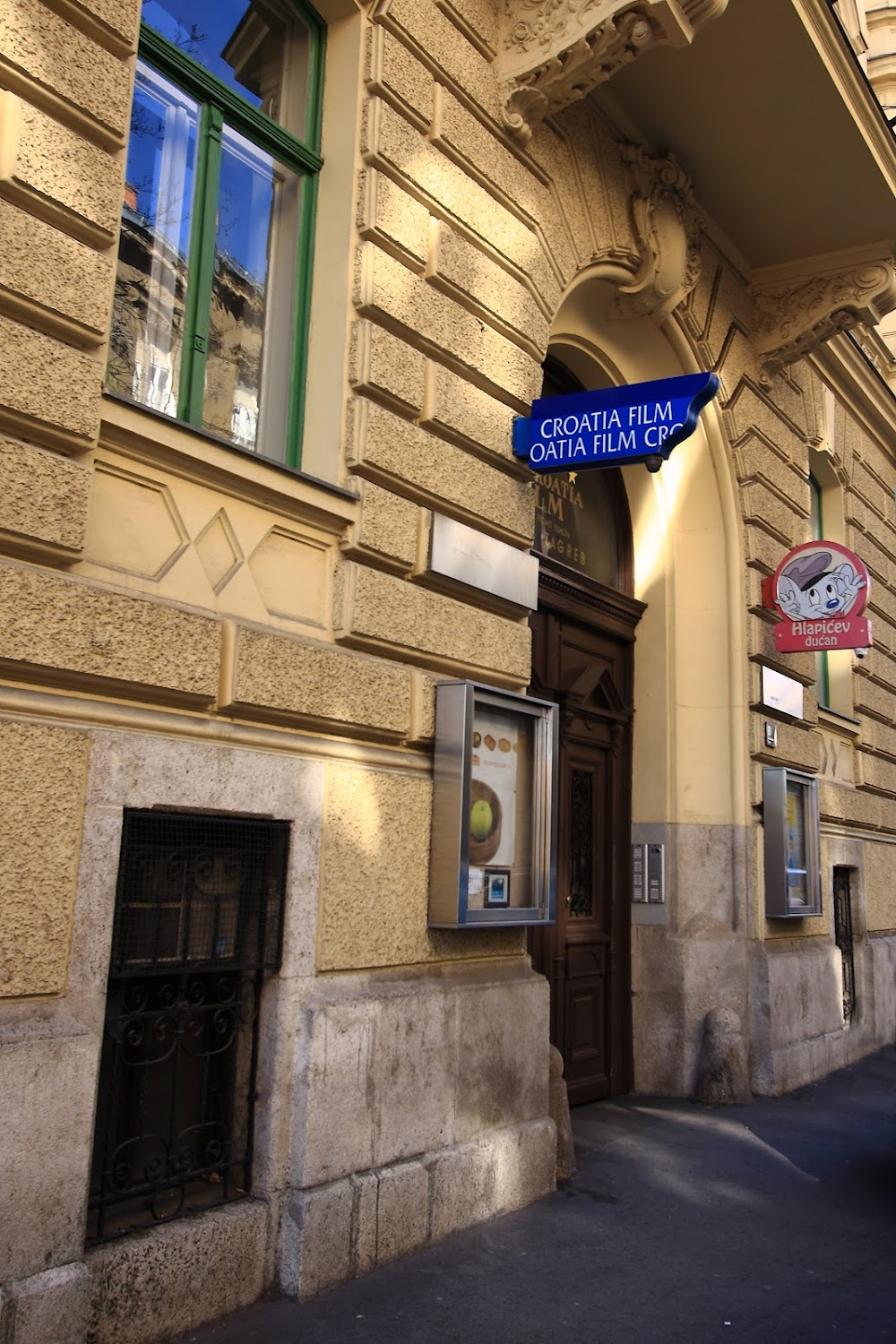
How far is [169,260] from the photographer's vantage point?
4.74m

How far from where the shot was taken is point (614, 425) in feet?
19.0

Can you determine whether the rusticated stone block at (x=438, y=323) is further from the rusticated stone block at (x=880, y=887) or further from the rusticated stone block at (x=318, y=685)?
the rusticated stone block at (x=880, y=887)

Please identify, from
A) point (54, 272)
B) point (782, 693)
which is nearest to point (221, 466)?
point (54, 272)

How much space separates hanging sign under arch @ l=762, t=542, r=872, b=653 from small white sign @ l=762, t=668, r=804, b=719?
25 cm

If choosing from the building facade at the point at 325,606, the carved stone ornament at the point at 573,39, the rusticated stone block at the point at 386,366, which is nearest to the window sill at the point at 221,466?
the building facade at the point at 325,606

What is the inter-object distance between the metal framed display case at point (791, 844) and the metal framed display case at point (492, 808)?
3282mm

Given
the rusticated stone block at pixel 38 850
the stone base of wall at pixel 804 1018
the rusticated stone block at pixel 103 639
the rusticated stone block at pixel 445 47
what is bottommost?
the stone base of wall at pixel 804 1018

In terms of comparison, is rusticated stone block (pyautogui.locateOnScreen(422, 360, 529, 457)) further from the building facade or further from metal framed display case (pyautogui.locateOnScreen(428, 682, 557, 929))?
metal framed display case (pyautogui.locateOnScreen(428, 682, 557, 929))

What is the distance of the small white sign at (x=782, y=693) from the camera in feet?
29.3

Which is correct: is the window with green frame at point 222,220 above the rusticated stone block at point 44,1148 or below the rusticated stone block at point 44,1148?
above

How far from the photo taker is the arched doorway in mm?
7598

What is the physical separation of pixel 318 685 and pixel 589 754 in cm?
382

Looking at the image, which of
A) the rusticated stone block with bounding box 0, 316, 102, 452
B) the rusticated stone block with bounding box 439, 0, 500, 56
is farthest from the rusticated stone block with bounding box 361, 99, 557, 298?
the rusticated stone block with bounding box 0, 316, 102, 452

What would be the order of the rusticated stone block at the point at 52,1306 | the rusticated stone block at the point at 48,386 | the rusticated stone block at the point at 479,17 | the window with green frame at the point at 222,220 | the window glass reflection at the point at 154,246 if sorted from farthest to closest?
the rusticated stone block at the point at 479,17 → the window with green frame at the point at 222,220 → the window glass reflection at the point at 154,246 → the rusticated stone block at the point at 48,386 → the rusticated stone block at the point at 52,1306
